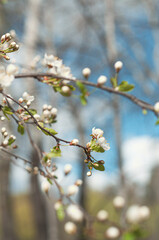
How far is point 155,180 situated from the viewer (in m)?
5.21

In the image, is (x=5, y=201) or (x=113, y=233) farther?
(x=5, y=201)

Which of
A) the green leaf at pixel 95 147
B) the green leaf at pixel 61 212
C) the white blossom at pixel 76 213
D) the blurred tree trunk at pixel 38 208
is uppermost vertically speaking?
the blurred tree trunk at pixel 38 208

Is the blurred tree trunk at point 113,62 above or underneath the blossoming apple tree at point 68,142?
above

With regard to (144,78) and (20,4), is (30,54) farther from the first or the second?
(144,78)

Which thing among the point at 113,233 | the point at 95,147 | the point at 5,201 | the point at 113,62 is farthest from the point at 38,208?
the point at 113,233

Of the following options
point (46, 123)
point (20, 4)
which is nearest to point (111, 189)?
point (20, 4)

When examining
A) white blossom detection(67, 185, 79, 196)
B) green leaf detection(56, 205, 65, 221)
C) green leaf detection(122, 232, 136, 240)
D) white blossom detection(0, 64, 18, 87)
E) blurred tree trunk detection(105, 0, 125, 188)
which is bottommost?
green leaf detection(122, 232, 136, 240)

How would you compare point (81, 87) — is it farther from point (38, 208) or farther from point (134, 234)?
point (38, 208)

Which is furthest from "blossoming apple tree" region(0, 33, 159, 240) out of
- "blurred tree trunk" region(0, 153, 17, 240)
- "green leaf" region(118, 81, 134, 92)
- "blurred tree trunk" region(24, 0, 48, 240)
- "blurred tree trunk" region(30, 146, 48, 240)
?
"blurred tree trunk" region(0, 153, 17, 240)

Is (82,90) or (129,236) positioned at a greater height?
(82,90)

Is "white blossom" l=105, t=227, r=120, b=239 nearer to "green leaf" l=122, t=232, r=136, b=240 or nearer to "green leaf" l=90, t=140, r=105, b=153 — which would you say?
"green leaf" l=122, t=232, r=136, b=240

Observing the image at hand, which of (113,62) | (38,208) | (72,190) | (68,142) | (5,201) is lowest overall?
(72,190)

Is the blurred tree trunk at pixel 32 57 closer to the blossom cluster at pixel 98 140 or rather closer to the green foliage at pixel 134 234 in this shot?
the blossom cluster at pixel 98 140

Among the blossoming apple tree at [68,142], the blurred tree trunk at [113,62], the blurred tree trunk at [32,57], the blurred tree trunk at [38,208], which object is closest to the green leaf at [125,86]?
the blossoming apple tree at [68,142]
